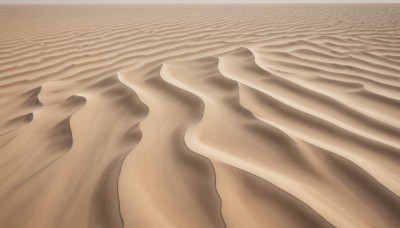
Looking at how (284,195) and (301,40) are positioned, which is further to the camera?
(301,40)

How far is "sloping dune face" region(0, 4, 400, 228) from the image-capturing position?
3.10 ft

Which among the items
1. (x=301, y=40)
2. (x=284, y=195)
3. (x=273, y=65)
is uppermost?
(x=284, y=195)

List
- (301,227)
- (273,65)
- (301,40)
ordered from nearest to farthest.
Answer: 1. (301,227)
2. (273,65)
3. (301,40)

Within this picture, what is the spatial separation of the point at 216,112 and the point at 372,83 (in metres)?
1.19

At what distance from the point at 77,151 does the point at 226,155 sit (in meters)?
0.65

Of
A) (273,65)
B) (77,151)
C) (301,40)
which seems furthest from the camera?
(301,40)

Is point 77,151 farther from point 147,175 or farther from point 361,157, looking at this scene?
point 361,157

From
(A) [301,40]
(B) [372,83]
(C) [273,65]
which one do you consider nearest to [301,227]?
(B) [372,83]

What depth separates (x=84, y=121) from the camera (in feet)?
5.17

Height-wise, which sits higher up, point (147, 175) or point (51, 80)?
point (147, 175)

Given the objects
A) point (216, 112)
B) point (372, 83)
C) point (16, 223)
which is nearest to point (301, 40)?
point (372, 83)

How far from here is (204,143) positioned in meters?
1.27

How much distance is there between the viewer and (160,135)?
4.51 feet

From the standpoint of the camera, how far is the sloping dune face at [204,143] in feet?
3.10
